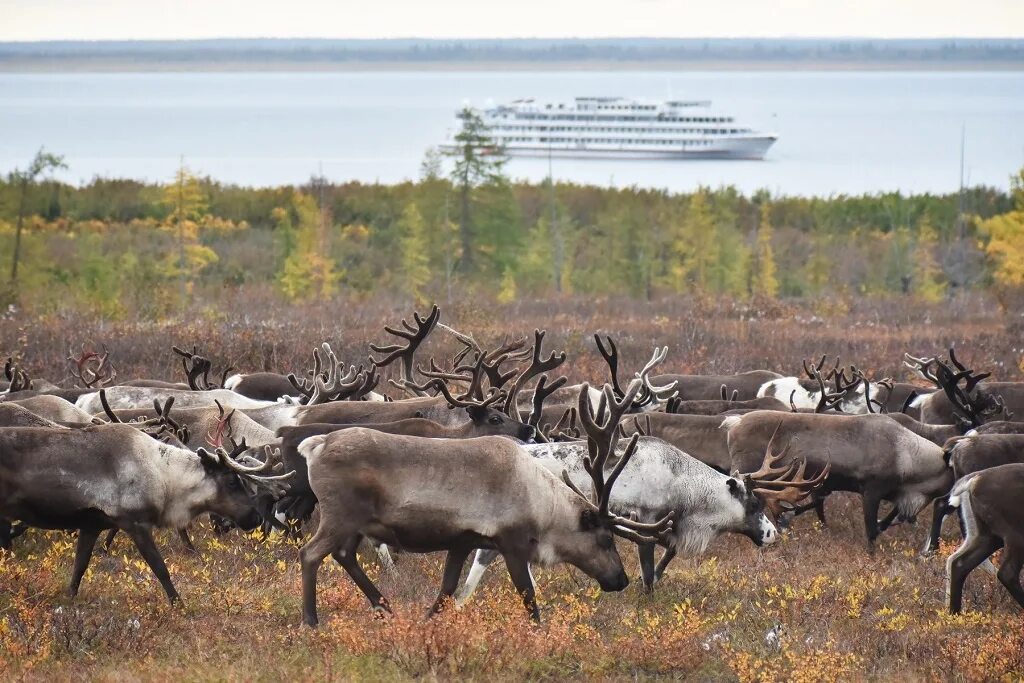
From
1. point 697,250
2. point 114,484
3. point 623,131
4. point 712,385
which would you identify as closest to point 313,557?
point 114,484

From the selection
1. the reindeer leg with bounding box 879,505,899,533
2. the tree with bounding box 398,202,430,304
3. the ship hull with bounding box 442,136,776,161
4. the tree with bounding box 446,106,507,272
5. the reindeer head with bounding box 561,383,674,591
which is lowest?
the reindeer leg with bounding box 879,505,899,533

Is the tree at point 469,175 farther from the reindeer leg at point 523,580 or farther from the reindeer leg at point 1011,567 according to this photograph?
the reindeer leg at point 523,580

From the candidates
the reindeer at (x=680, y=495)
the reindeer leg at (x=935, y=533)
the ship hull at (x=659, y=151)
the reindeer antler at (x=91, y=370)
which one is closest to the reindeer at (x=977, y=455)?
the reindeer leg at (x=935, y=533)

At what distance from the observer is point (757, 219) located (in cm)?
5756

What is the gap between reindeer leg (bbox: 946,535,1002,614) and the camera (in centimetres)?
932

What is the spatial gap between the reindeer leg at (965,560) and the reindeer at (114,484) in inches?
184

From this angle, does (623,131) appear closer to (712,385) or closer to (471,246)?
(471,246)

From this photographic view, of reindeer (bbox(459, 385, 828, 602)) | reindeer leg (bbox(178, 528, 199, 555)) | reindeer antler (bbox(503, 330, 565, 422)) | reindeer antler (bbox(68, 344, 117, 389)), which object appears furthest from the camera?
reindeer antler (bbox(68, 344, 117, 389))

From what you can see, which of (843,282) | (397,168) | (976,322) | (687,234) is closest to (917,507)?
(976,322)

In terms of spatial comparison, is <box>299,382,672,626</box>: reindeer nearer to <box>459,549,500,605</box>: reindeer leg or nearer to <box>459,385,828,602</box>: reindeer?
<box>459,549,500,605</box>: reindeer leg

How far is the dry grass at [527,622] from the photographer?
763cm

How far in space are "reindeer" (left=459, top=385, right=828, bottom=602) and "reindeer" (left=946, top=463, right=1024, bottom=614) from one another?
106cm

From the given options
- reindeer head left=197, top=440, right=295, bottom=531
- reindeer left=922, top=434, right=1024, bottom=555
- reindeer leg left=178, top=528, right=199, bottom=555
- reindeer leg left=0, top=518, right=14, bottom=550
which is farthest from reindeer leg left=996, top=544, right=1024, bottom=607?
reindeer leg left=0, top=518, right=14, bottom=550

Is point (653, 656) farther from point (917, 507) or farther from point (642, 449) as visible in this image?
point (917, 507)
